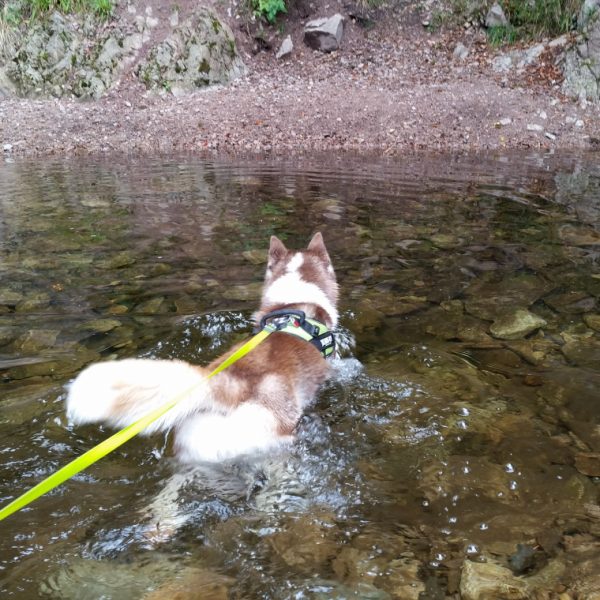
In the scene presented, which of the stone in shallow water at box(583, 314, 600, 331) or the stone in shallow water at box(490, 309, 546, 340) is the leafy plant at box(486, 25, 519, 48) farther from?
the stone in shallow water at box(490, 309, 546, 340)

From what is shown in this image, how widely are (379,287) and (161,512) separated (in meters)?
3.36

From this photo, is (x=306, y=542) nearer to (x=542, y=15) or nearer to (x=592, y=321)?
(x=592, y=321)

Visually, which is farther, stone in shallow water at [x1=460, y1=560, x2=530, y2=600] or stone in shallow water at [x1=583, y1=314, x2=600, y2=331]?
stone in shallow water at [x1=583, y1=314, x2=600, y2=331]

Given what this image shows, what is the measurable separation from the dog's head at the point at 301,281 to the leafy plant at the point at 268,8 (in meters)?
15.1

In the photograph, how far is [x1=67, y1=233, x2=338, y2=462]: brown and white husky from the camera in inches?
96.8

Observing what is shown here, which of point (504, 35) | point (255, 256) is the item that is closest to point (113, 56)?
point (504, 35)

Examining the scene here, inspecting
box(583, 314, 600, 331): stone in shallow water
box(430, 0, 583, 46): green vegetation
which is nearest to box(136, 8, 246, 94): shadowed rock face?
box(430, 0, 583, 46): green vegetation

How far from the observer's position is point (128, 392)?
2463mm

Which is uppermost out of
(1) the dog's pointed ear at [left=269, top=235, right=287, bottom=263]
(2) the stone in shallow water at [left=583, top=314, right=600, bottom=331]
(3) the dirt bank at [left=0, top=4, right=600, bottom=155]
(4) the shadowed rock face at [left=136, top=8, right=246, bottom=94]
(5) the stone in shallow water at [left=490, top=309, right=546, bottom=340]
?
(4) the shadowed rock face at [left=136, top=8, right=246, bottom=94]

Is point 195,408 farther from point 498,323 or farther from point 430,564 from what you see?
point 498,323

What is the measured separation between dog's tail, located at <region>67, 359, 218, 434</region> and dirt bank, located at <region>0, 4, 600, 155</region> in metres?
11.2

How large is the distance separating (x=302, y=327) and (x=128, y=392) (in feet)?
5.02

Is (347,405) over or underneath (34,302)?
underneath

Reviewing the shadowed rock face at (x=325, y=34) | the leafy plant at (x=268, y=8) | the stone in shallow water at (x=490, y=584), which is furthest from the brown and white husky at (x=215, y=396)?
the leafy plant at (x=268, y=8)
